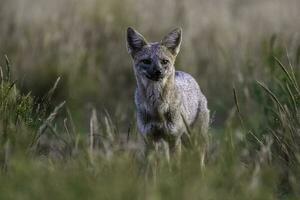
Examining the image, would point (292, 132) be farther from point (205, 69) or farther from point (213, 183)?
point (205, 69)

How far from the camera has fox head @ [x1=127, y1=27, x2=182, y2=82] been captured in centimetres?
821

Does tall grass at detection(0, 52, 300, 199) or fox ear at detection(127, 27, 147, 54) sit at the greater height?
fox ear at detection(127, 27, 147, 54)

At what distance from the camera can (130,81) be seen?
13.6m

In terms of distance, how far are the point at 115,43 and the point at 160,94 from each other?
574 cm

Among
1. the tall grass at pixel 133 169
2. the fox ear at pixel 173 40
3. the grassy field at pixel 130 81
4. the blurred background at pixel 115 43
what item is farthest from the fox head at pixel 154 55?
the blurred background at pixel 115 43

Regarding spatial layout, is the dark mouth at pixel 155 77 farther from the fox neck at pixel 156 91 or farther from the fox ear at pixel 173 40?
the fox ear at pixel 173 40

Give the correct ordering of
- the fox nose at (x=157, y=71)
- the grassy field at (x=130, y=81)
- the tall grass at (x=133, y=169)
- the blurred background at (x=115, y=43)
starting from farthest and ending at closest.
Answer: the blurred background at (x=115, y=43)
the fox nose at (x=157, y=71)
the grassy field at (x=130, y=81)
the tall grass at (x=133, y=169)

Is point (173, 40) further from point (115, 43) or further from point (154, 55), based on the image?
point (115, 43)

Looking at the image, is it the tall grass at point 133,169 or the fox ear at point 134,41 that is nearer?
the tall grass at point 133,169

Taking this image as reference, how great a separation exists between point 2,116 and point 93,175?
1581 millimetres

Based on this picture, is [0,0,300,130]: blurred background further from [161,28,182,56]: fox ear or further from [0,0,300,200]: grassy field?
[161,28,182,56]: fox ear

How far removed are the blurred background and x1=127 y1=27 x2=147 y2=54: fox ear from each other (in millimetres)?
3218

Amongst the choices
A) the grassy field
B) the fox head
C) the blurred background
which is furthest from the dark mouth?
the blurred background

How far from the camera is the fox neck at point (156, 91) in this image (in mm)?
8367
